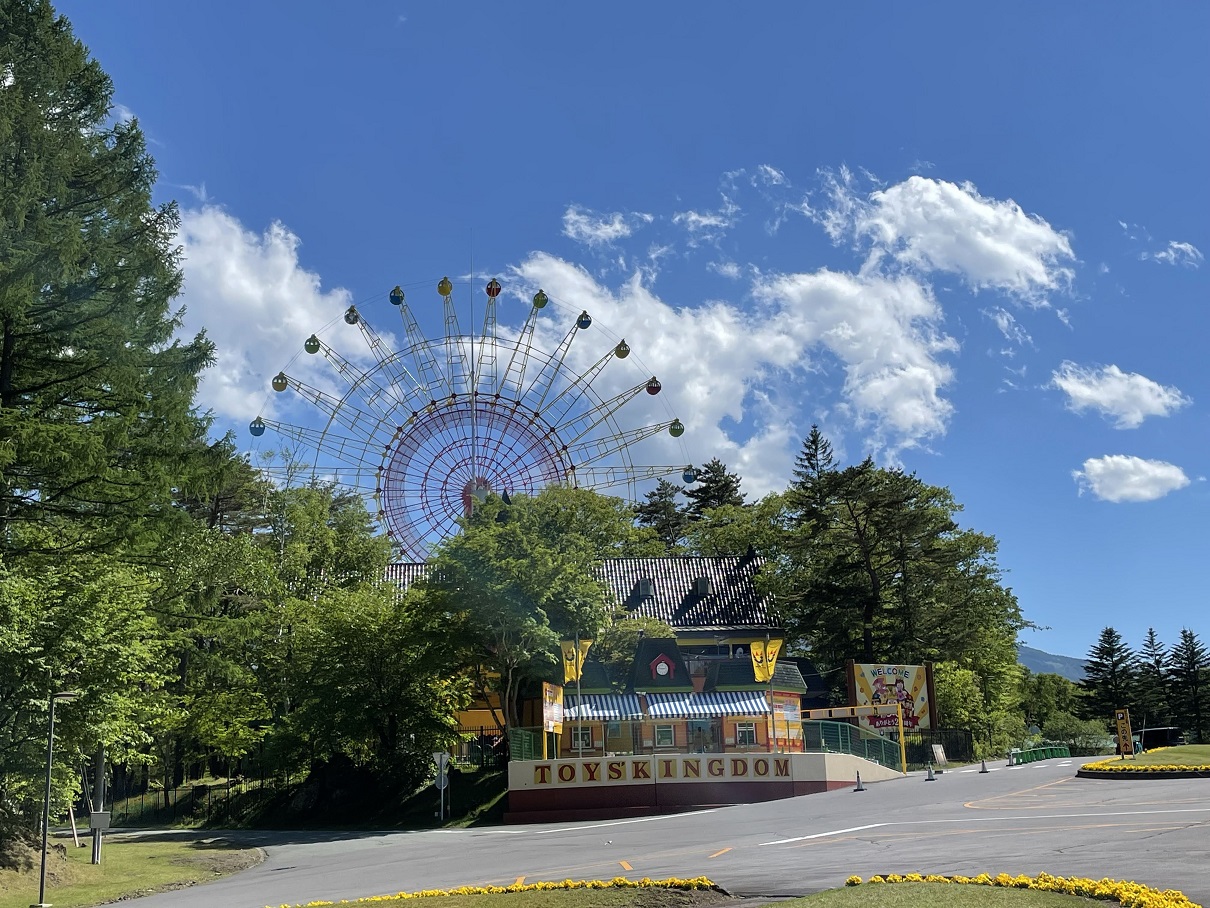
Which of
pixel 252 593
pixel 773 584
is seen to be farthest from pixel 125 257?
pixel 773 584

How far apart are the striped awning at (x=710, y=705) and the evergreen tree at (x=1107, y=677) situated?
59714 mm

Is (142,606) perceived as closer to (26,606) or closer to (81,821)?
(26,606)

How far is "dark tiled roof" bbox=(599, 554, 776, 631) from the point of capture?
58.2m

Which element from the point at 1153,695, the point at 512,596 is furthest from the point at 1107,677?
the point at 512,596

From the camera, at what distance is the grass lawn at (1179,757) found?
102ft

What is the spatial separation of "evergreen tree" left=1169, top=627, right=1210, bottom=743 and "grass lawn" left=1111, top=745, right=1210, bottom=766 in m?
55.7

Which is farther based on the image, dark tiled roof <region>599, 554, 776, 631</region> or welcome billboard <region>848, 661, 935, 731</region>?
dark tiled roof <region>599, 554, 776, 631</region>

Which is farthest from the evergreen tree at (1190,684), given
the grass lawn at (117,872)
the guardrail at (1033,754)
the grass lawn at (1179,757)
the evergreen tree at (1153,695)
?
the grass lawn at (117,872)

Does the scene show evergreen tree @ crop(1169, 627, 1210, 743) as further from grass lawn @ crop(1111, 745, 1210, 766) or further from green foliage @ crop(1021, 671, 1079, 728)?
grass lawn @ crop(1111, 745, 1210, 766)

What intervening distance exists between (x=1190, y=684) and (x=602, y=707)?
6654cm

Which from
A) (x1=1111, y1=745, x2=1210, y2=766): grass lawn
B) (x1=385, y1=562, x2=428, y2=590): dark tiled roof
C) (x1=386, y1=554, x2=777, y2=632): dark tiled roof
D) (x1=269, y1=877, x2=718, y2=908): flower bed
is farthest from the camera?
(x1=385, y1=562, x2=428, y2=590): dark tiled roof

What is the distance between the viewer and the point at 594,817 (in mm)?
34438

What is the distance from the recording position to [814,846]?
20.4 meters

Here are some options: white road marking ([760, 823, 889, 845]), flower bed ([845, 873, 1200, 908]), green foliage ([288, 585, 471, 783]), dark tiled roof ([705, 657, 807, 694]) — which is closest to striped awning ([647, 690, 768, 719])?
dark tiled roof ([705, 657, 807, 694])
